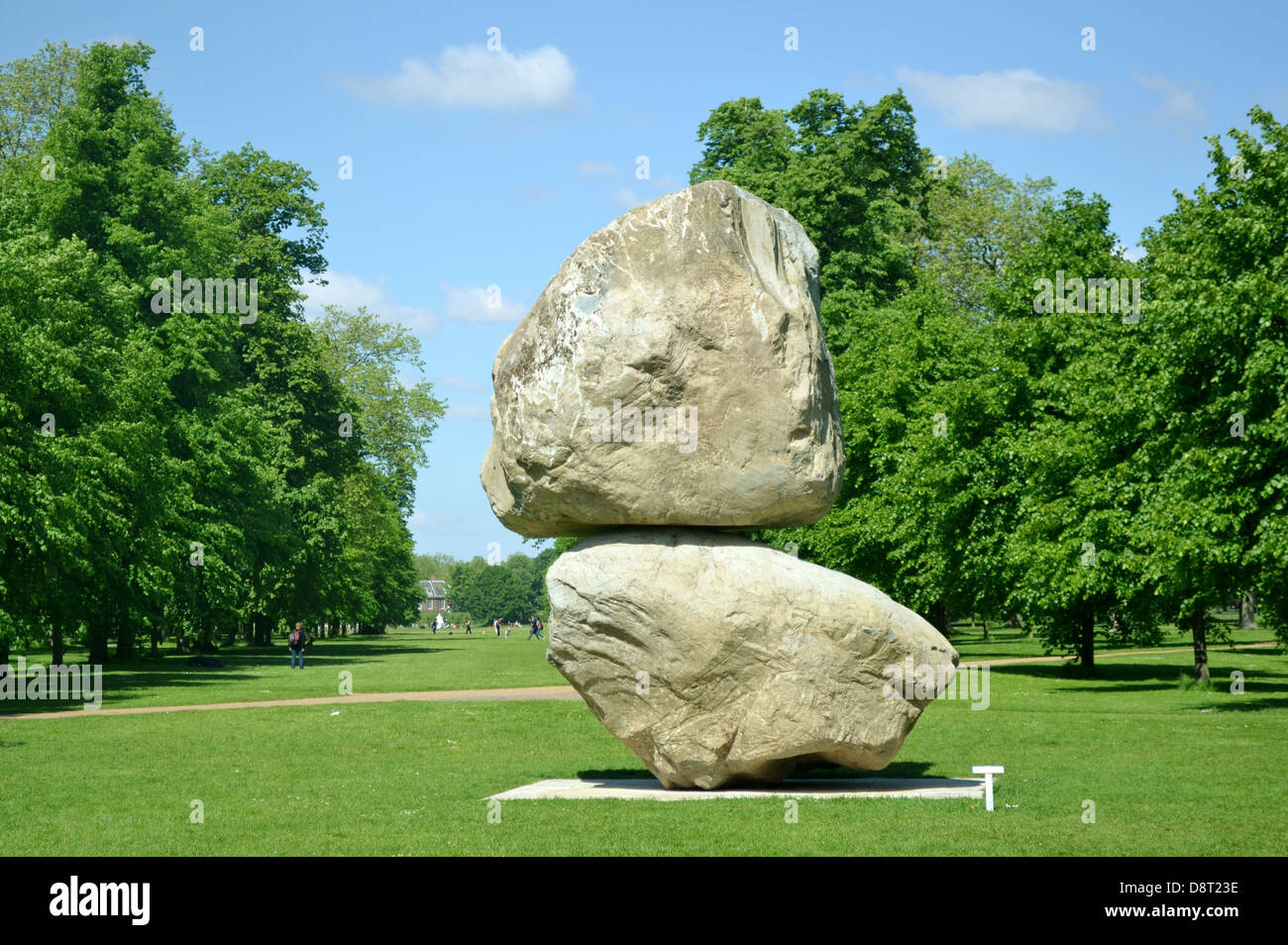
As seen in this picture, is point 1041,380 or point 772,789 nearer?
point 772,789

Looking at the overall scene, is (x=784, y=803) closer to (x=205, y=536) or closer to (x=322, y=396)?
(x=205, y=536)

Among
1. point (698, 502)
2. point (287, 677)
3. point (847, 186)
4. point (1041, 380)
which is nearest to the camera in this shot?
point (698, 502)

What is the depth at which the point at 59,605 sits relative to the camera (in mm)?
32094

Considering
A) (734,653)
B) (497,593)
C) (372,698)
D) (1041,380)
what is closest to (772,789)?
(734,653)

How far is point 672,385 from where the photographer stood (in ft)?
48.0

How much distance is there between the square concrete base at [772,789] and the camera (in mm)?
15023

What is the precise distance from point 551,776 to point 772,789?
144 inches

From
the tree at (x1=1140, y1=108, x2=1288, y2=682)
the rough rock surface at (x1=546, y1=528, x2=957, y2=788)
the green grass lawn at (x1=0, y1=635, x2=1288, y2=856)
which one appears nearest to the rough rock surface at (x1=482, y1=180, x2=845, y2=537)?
the rough rock surface at (x1=546, y1=528, x2=957, y2=788)

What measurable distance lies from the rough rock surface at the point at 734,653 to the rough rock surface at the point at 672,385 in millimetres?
761

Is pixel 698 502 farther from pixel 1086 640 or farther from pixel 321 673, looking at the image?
pixel 321 673

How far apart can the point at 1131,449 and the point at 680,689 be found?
72.4 ft

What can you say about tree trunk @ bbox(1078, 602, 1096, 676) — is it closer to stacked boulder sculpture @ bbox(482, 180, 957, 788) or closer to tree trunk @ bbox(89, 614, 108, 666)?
stacked boulder sculpture @ bbox(482, 180, 957, 788)
